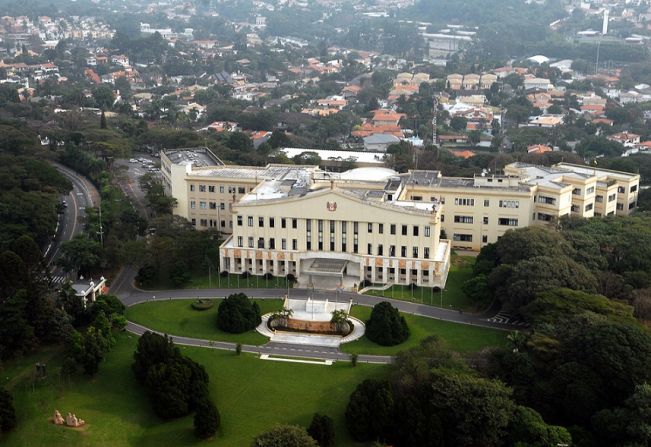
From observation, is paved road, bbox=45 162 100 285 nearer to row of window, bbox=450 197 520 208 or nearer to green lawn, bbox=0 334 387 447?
green lawn, bbox=0 334 387 447

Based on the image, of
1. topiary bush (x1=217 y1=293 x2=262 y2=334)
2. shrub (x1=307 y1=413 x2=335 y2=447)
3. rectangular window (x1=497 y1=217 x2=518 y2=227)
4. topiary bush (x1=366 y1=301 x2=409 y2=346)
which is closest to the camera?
shrub (x1=307 y1=413 x2=335 y2=447)

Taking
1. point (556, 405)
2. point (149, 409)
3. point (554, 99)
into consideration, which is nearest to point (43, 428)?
point (149, 409)

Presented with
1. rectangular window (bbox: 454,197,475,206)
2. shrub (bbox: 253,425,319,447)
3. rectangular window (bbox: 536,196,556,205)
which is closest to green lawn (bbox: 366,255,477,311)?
rectangular window (bbox: 454,197,475,206)

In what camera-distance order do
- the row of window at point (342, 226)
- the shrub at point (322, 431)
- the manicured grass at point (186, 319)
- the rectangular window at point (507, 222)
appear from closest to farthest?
the shrub at point (322, 431) → the manicured grass at point (186, 319) → the row of window at point (342, 226) → the rectangular window at point (507, 222)

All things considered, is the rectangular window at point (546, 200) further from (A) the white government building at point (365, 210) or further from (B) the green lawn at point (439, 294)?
(B) the green lawn at point (439, 294)

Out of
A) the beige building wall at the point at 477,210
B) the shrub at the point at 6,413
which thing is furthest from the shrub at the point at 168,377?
the beige building wall at the point at 477,210

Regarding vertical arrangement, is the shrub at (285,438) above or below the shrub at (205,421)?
above
